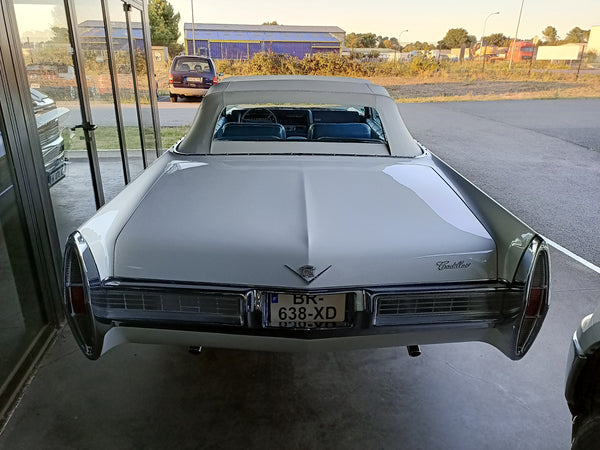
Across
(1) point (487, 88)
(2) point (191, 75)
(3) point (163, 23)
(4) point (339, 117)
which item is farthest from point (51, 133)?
(3) point (163, 23)

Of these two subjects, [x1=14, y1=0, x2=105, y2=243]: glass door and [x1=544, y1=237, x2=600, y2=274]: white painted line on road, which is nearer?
[x1=14, y1=0, x2=105, y2=243]: glass door

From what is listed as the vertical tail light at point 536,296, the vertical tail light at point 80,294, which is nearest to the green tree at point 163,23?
the vertical tail light at point 80,294

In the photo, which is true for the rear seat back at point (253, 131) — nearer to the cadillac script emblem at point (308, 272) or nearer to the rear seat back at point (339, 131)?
the rear seat back at point (339, 131)

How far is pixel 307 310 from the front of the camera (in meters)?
1.80

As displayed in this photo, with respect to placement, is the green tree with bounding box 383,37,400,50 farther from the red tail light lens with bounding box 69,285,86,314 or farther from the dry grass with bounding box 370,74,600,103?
the red tail light lens with bounding box 69,285,86,314

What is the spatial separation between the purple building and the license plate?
Answer: 19.2 m

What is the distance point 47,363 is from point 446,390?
2339 millimetres

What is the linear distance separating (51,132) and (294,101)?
6.69 feet

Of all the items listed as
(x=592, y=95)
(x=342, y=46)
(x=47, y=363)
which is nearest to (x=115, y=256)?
(x=47, y=363)

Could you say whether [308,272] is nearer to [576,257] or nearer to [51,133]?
[51,133]

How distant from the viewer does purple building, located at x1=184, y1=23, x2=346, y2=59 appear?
1930cm

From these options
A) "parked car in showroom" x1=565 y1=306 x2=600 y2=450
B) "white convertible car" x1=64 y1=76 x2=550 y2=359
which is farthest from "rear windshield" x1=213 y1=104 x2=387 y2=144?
"parked car in showroom" x1=565 y1=306 x2=600 y2=450

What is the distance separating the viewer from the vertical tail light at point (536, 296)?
1811 millimetres

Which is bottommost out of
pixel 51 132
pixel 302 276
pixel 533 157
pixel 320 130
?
pixel 533 157
